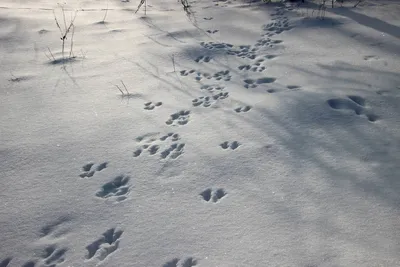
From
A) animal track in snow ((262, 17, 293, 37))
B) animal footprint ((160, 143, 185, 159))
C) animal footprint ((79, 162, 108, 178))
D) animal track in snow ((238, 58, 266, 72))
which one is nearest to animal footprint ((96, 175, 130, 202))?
animal footprint ((79, 162, 108, 178))

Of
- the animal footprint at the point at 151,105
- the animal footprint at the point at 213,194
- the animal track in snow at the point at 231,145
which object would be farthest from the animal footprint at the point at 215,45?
the animal footprint at the point at 213,194

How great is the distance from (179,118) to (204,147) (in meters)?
0.39

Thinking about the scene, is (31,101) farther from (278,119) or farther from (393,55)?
(393,55)

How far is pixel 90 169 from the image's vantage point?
203 centimetres

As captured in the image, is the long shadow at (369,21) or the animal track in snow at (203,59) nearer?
the animal track in snow at (203,59)

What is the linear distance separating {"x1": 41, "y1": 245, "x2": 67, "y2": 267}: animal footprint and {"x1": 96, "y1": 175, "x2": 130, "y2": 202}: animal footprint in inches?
13.7

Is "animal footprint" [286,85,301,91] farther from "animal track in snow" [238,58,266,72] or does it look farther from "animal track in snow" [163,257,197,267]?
"animal track in snow" [163,257,197,267]

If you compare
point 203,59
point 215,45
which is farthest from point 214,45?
point 203,59

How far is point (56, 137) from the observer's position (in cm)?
228

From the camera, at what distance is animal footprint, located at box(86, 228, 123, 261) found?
1.53 m

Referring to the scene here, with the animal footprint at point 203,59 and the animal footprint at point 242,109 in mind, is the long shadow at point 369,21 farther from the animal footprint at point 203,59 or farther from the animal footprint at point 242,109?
the animal footprint at point 242,109

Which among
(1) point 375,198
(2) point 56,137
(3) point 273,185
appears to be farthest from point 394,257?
(2) point 56,137

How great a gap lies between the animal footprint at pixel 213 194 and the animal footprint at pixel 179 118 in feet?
2.27

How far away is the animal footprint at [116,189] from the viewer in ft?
5.98
